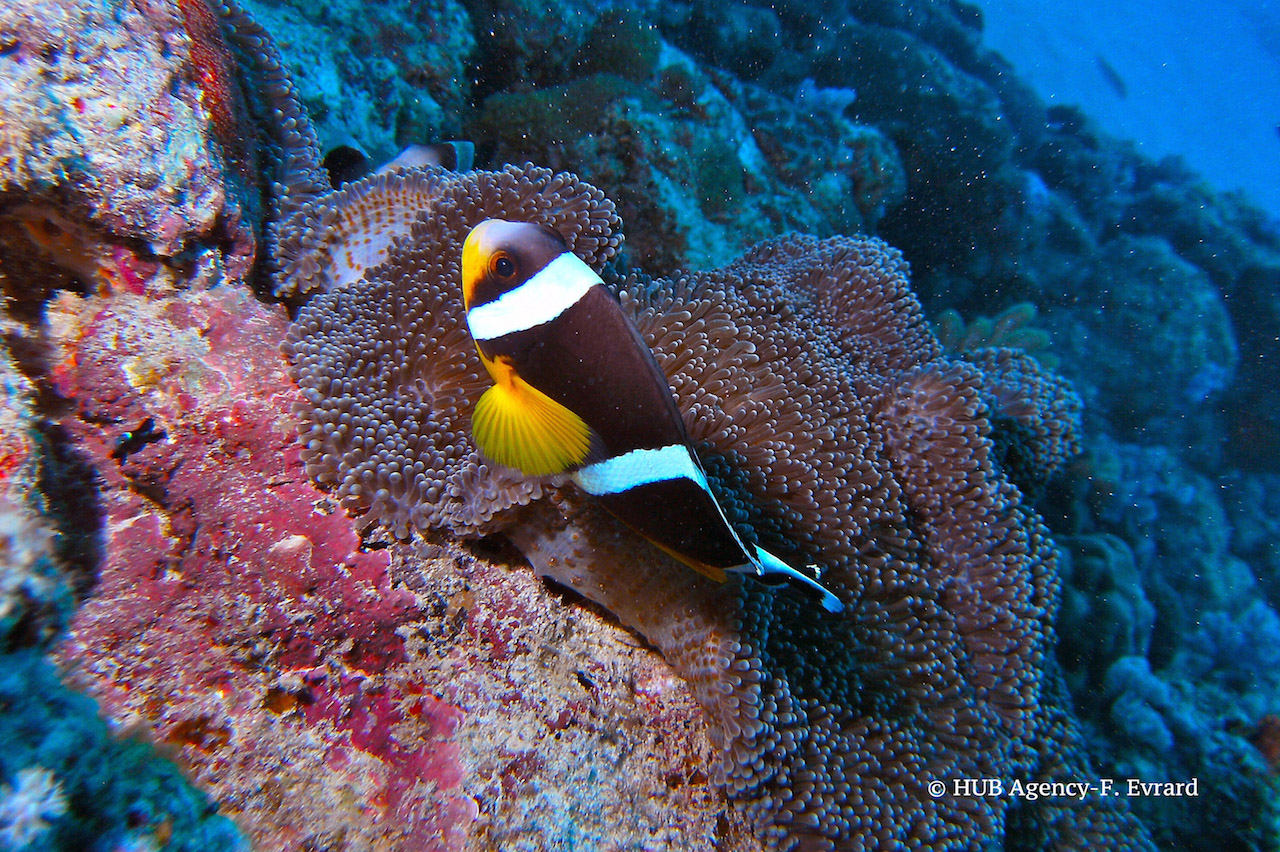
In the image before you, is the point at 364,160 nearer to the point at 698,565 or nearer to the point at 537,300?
the point at 537,300

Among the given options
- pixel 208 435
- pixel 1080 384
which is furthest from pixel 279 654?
pixel 1080 384

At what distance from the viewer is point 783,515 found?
192cm

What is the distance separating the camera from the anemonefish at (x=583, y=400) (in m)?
1.26

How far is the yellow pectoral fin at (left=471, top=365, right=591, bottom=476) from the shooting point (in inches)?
53.0

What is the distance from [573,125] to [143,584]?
4.24 meters

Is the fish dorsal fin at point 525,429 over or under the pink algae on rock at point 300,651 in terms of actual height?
over

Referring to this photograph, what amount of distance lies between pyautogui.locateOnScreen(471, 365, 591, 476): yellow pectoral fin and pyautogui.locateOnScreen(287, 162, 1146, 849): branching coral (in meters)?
0.21

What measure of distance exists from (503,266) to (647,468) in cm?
54

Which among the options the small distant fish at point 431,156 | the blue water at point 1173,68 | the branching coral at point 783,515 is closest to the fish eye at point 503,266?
the branching coral at point 783,515

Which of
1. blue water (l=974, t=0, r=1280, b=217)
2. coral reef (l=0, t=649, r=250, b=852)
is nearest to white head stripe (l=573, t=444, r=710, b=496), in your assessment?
coral reef (l=0, t=649, r=250, b=852)

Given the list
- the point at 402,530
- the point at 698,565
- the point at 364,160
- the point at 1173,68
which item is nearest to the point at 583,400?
the point at 698,565

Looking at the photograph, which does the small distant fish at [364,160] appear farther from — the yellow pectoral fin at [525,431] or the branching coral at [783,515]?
the yellow pectoral fin at [525,431]

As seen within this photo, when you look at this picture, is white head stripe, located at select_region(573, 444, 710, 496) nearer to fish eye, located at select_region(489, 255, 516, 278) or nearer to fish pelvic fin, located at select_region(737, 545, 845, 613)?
fish pelvic fin, located at select_region(737, 545, 845, 613)

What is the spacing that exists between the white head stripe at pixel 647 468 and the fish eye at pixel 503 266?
46 cm
